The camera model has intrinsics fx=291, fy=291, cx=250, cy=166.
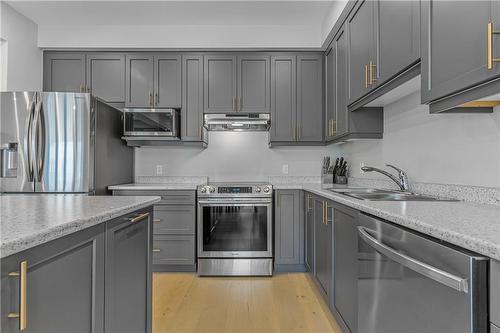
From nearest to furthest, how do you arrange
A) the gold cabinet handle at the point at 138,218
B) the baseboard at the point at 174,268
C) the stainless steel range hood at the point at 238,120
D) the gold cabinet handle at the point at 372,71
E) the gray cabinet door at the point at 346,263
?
the gold cabinet handle at the point at 138,218, the gray cabinet door at the point at 346,263, the gold cabinet handle at the point at 372,71, the baseboard at the point at 174,268, the stainless steel range hood at the point at 238,120

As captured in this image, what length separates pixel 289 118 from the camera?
11.1 feet

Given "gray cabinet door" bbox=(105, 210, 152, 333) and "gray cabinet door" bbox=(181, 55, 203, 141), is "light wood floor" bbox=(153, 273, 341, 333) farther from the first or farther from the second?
"gray cabinet door" bbox=(181, 55, 203, 141)

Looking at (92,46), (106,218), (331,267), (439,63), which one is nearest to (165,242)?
(331,267)

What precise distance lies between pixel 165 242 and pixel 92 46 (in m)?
2.38

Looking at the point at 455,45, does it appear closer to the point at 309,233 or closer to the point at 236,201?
the point at 309,233

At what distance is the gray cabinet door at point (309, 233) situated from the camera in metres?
2.70

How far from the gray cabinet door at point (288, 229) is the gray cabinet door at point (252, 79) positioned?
40.9 inches

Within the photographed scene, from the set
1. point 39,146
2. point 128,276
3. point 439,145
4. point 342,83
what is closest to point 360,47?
point 342,83

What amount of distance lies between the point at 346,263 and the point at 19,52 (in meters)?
3.75

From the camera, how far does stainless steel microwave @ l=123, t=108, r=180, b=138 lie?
3.18 meters

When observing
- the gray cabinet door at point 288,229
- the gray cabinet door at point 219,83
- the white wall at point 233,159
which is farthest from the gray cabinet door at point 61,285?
the white wall at point 233,159

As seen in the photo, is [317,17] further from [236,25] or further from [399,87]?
[399,87]

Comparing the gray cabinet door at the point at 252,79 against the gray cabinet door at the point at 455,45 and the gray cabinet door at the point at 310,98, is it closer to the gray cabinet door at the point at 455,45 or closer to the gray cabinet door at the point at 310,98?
the gray cabinet door at the point at 310,98

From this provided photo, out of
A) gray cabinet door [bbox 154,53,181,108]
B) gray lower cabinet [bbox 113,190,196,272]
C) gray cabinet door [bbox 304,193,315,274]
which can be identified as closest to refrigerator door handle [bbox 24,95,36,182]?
gray lower cabinet [bbox 113,190,196,272]
